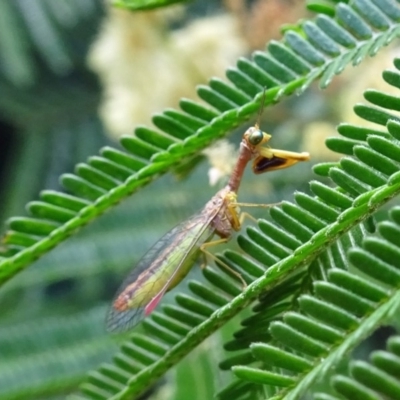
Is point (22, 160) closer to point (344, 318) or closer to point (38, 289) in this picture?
point (38, 289)

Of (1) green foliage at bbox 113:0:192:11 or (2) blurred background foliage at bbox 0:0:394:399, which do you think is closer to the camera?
(1) green foliage at bbox 113:0:192:11

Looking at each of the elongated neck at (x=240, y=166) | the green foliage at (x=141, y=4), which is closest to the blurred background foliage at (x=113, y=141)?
the elongated neck at (x=240, y=166)

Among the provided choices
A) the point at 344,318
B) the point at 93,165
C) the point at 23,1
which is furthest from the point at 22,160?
the point at 344,318

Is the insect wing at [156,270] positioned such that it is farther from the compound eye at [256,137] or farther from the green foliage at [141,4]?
the green foliage at [141,4]

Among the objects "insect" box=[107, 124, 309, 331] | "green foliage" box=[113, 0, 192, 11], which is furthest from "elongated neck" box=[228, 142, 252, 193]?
"green foliage" box=[113, 0, 192, 11]

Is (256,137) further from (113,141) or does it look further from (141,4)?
(113,141)

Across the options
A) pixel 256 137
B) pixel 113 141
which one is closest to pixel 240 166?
pixel 256 137

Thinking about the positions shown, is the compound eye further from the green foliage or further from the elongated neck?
the green foliage
